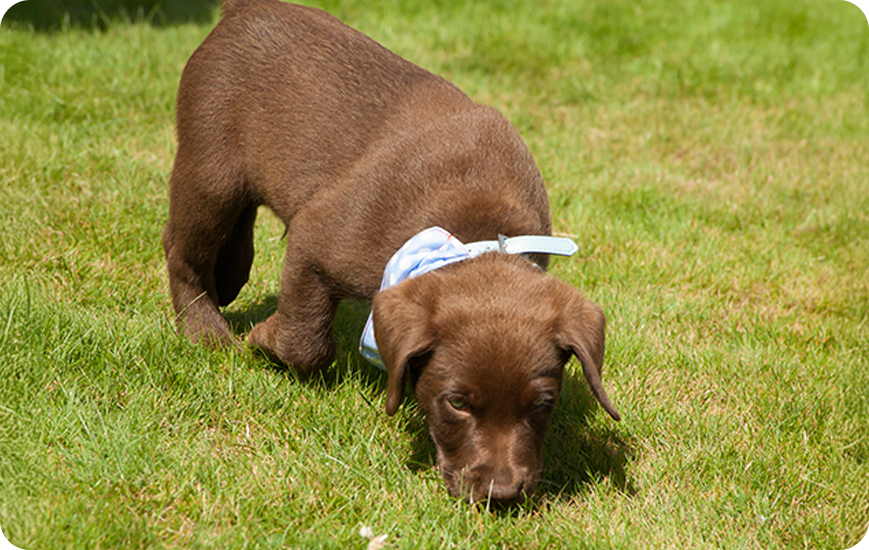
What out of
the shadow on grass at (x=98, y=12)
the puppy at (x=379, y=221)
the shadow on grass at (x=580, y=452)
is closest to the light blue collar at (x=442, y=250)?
the puppy at (x=379, y=221)

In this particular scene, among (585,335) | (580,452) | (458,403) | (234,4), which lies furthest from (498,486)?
(234,4)

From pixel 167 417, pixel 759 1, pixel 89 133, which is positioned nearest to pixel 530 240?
pixel 167 417

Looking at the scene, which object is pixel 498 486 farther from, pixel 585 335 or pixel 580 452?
pixel 580 452

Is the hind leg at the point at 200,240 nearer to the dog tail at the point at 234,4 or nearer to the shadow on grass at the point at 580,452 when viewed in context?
the dog tail at the point at 234,4

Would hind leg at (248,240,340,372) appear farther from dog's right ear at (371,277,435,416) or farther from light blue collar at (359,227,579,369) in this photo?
dog's right ear at (371,277,435,416)

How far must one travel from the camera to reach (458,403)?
282 cm

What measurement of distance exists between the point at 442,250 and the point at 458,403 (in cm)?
54

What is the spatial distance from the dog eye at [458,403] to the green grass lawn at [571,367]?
0.34 meters

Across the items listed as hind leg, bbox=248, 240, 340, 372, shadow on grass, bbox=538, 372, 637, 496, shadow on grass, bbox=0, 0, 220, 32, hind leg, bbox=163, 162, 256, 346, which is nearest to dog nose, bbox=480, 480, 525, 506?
shadow on grass, bbox=538, 372, 637, 496

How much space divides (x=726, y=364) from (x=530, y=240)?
4.88 ft

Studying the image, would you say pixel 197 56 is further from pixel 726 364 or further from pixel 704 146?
pixel 704 146

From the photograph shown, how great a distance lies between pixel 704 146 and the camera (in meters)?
6.51

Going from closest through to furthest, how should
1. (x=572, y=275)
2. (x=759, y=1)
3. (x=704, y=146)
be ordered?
(x=572, y=275)
(x=704, y=146)
(x=759, y=1)

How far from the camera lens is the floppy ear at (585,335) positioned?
272 cm
